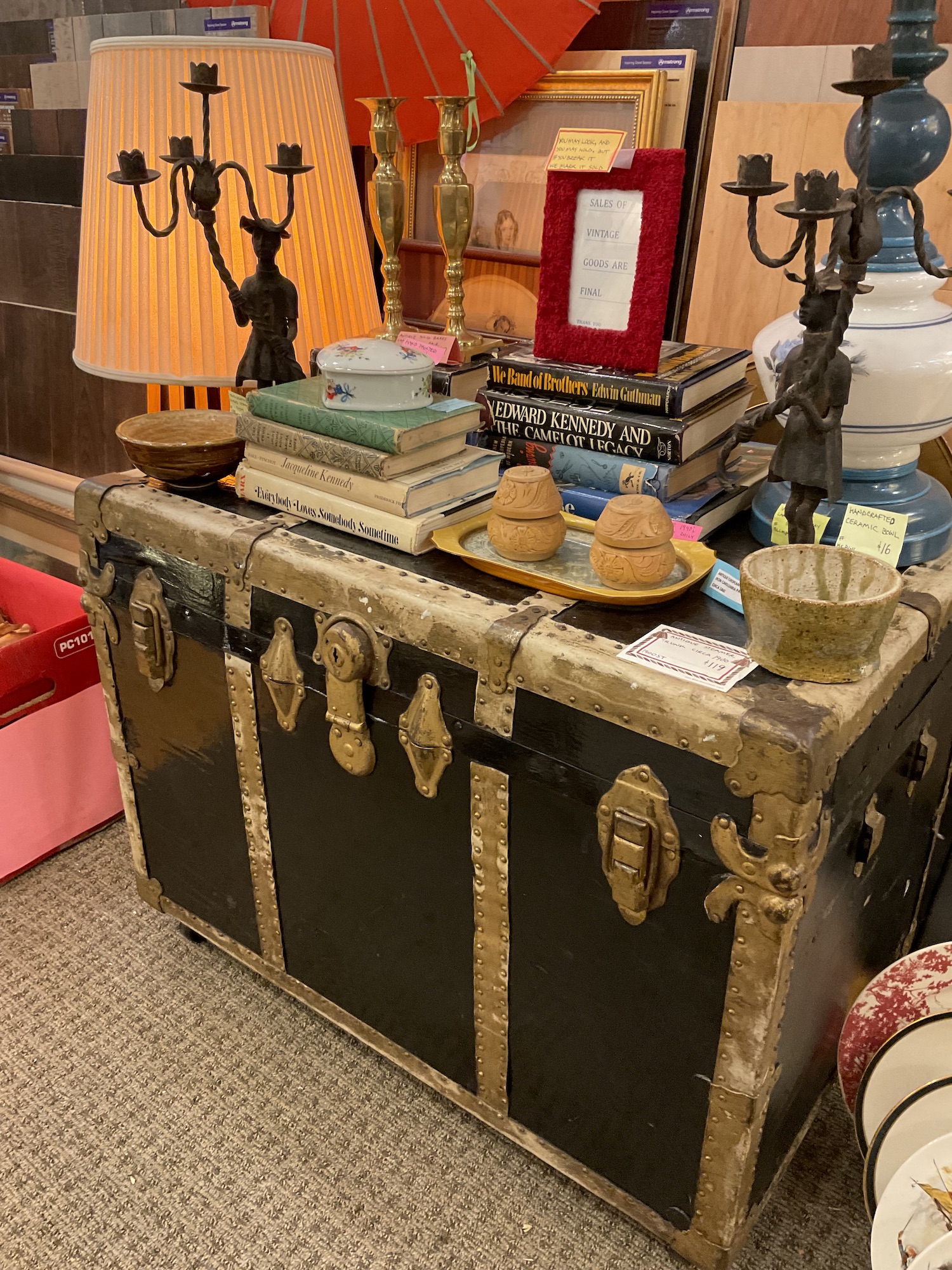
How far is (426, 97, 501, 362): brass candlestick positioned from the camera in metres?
1.40

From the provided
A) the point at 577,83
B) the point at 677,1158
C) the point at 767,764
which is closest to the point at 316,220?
the point at 577,83

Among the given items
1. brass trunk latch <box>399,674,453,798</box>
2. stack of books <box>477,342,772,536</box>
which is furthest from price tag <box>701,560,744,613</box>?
brass trunk latch <box>399,674,453,798</box>

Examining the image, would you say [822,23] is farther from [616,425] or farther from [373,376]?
[373,376]

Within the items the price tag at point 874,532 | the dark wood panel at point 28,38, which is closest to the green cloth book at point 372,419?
the price tag at point 874,532

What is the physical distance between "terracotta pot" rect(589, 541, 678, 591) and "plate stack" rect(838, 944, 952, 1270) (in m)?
0.61

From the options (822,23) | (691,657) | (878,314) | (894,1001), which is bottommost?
(894,1001)

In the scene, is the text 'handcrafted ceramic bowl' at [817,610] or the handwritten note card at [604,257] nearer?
the text 'handcrafted ceramic bowl' at [817,610]

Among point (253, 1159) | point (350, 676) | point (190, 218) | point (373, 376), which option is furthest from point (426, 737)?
point (190, 218)

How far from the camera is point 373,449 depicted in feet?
3.89

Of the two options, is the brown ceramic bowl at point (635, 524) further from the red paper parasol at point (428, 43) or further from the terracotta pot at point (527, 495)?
the red paper parasol at point (428, 43)

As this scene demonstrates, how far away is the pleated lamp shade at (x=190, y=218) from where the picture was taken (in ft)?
4.53

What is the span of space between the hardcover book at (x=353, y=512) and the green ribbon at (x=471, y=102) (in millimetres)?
596

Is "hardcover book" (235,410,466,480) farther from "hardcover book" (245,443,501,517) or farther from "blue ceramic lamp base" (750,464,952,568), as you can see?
"blue ceramic lamp base" (750,464,952,568)

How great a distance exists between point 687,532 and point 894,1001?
0.65 meters
